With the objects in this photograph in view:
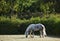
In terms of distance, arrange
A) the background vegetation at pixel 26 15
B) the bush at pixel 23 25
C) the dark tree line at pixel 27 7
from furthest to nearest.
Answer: the dark tree line at pixel 27 7, the background vegetation at pixel 26 15, the bush at pixel 23 25

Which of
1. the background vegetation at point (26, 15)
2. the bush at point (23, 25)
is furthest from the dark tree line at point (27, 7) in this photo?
the bush at point (23, 25)

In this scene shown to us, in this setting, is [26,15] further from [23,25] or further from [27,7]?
[23,25]

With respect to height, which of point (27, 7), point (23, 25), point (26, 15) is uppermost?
point (27, 7)

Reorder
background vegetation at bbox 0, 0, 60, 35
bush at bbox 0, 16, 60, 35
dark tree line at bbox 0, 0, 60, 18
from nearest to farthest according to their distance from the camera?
bush at bbox 0, 16, 60, 35 → background vegetation at bbox 0, 0, 60, 35 → dark tree line at bbox 0, 0, 60, 18

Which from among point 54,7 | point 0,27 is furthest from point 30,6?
point 0,27


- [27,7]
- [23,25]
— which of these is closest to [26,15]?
[27,7]

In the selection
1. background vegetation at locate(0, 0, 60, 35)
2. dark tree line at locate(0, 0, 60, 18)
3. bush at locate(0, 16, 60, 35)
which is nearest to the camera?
bush at locate(0, 16, 60, 35)

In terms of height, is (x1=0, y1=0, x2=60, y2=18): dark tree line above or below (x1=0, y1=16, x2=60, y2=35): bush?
above

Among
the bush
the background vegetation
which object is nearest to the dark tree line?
the background vegetation

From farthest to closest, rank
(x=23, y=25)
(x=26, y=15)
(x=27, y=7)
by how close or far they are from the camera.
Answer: (x=27, y=7)
(x=26, y=15)
(x=23, y=25)

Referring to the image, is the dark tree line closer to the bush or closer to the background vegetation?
the background vegetation

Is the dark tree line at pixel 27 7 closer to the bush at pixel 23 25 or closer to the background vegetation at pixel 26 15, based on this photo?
the background vegetation at pixel 26 15

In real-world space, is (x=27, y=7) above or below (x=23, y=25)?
above

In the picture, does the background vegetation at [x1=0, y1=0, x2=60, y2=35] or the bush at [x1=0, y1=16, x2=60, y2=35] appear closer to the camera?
the bush at [x1=0, y1=16, x2=60, y2=35]
